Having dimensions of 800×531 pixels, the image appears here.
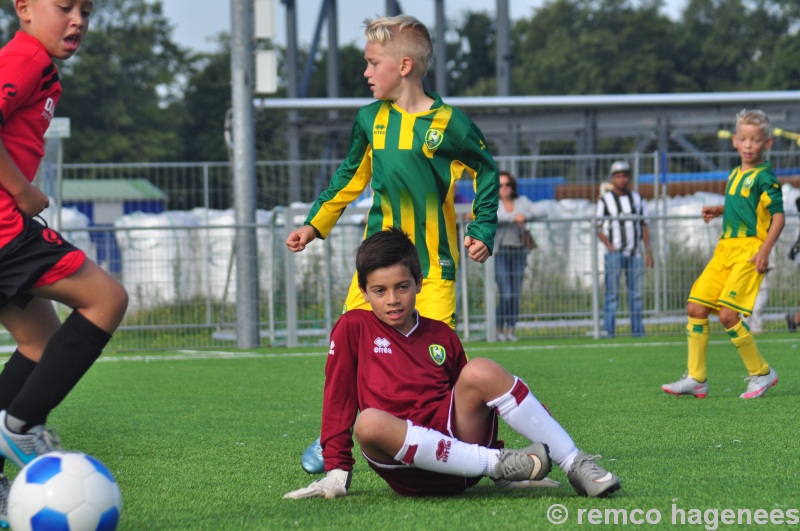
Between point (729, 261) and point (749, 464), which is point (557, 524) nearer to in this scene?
point (749, 464)

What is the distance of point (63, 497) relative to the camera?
351 centimetres

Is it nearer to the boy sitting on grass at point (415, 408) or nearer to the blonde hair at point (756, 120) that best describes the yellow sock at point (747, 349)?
the blonde hair at point (756, 120)

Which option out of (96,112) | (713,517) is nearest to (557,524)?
(713,517)

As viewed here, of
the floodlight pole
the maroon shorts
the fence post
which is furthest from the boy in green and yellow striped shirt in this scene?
the floodlight pole

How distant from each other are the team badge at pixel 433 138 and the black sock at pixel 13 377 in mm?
1763

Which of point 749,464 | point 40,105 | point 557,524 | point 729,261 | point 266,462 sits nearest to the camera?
point 557,524

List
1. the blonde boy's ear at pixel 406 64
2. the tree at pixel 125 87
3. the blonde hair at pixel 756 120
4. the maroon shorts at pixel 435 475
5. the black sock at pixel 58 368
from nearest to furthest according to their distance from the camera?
the black sock at pixel 58 368 < the maroon shorts at pixel 435 475 < the blonde boy's ear at pixel 406 64 < the blonde hair at pixel 756 120 < the tree at pixel 125 87

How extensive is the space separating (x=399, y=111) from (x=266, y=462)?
162cm

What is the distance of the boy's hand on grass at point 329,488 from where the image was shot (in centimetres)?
430

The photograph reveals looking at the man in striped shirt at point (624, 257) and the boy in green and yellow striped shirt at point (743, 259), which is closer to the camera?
the boy in green and yellow striped shirt at point (743, 259)

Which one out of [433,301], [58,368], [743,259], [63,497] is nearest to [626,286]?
[743,259]

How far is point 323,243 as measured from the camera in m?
12.6

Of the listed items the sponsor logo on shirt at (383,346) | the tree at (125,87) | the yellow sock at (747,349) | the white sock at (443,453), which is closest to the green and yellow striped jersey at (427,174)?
the sponsor logo on shirt at (383,346)

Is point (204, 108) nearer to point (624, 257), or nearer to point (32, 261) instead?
point (624, 257)
